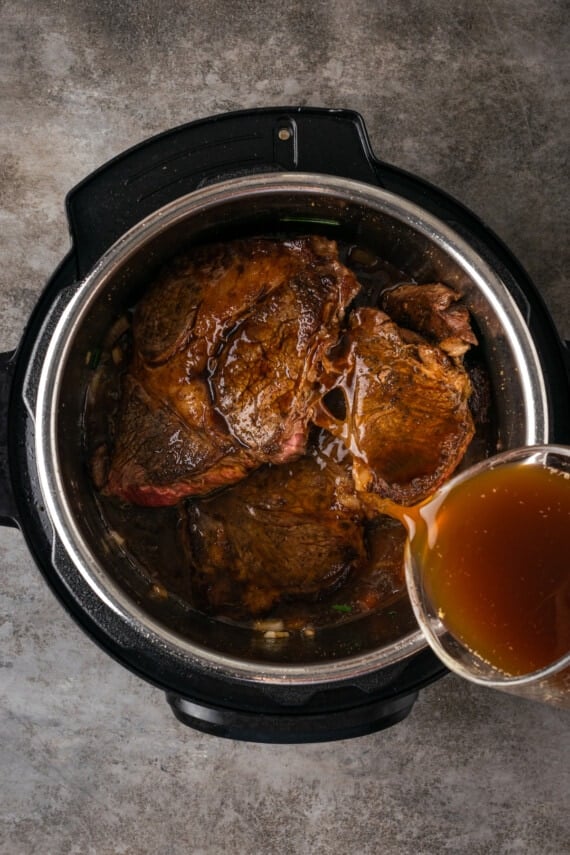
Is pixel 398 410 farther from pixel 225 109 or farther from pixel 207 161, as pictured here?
pixel 225 109

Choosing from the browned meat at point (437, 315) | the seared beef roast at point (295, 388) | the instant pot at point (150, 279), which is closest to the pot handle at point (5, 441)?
the instant pot at point (150, 279)

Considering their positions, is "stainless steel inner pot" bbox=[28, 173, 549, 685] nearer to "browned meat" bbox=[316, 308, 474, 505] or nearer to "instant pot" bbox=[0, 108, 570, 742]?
"instant pot" bbox=[0, 108, 570, 742]

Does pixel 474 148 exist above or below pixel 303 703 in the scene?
above

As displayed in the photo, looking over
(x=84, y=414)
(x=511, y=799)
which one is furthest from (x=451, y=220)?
(x=511, y=799)

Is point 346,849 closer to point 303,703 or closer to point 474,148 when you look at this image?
point 303,703

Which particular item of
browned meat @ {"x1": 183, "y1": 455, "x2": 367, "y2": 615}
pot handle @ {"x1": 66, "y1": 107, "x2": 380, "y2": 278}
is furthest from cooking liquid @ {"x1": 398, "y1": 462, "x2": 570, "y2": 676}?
pot handle @ {"x1": 66, "y1": 107, "x2": 380, "y2": 278}

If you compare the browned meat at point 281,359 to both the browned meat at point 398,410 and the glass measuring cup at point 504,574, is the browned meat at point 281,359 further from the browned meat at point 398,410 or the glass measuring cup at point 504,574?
the glass measuring cup at point 504,574
